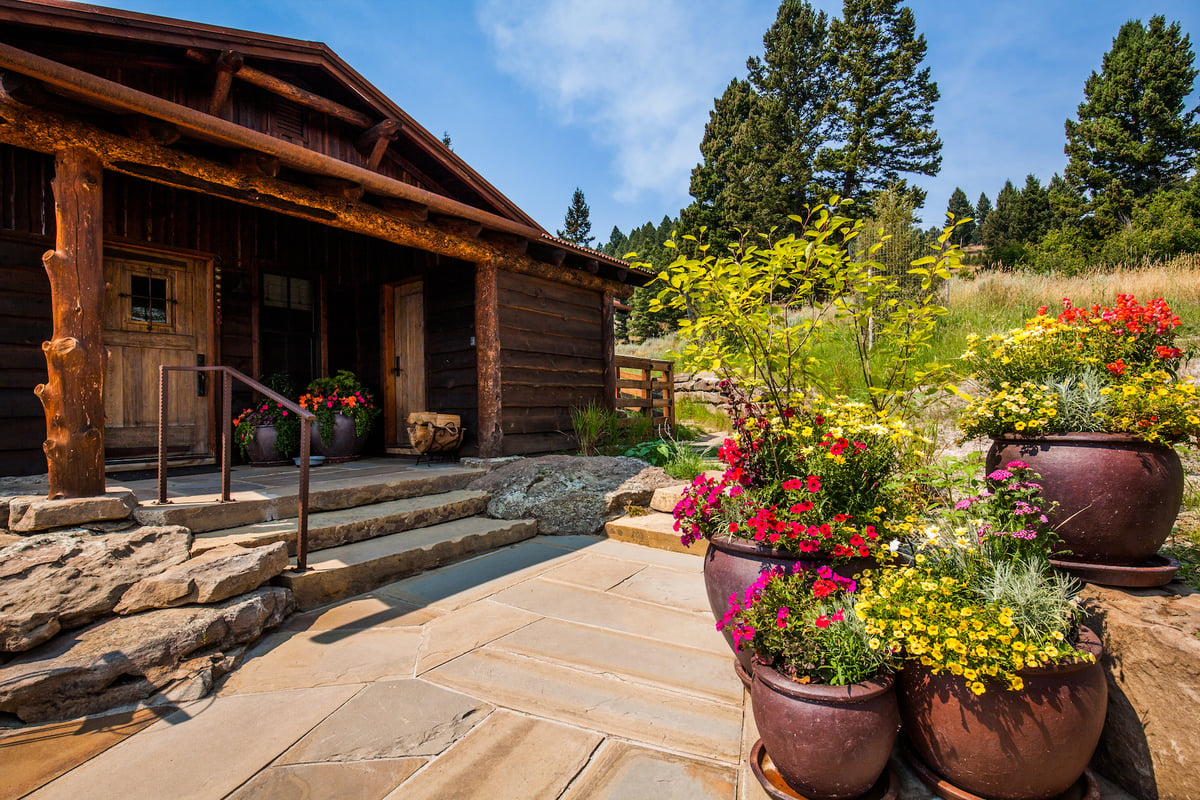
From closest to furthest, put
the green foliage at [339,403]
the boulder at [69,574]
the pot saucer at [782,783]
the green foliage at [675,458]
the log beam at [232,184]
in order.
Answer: the pot saucer at [782,783]
the boulder at [69,574]
the log beam at [232,184]
the green foliage at [675,458]
the green foliage at [339,403]

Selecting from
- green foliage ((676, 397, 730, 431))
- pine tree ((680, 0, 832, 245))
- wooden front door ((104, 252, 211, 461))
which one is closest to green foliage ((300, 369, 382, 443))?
wooden front door ((104, 252, 211, 461))

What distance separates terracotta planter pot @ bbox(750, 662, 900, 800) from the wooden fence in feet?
20.3

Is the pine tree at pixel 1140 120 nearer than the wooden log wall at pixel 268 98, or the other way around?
the wooden log wall at pixel 268 98

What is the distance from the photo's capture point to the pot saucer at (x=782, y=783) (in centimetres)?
157

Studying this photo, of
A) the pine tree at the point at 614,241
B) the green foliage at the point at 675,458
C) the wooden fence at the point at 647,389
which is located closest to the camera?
the green foliage at the point at 675,458

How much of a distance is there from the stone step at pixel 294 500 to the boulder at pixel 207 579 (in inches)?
20.7

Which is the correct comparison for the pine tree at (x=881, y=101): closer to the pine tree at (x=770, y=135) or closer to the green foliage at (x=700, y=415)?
Result: the pine tree at (x=770, y=135)

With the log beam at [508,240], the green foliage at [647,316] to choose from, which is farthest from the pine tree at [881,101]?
the log beam at [508,240]

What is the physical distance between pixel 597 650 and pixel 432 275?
5.16 metres

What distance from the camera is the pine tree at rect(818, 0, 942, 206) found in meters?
24.0

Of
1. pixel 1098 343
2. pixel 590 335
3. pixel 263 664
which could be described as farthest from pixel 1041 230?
pixel 263 664

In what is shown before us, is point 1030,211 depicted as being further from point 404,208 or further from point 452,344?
point 404,208

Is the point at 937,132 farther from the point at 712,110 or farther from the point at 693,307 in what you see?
the point at 693,307

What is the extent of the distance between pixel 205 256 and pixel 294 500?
3.58 metres
